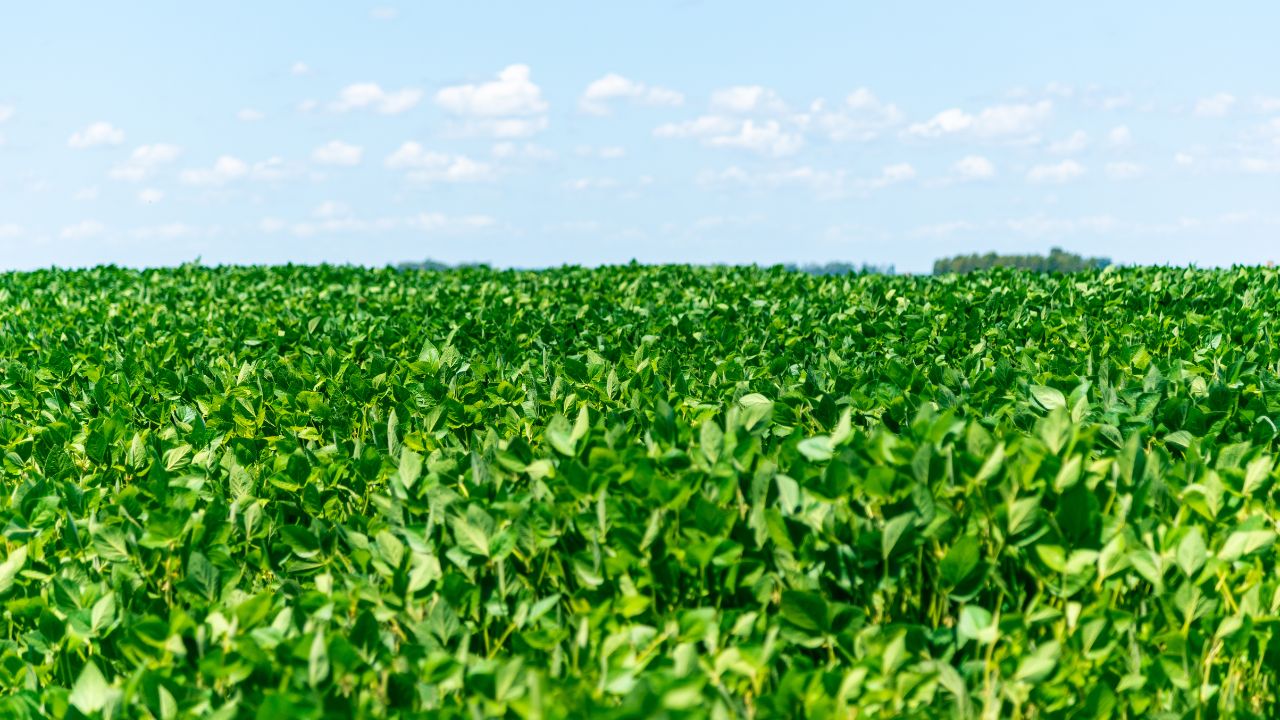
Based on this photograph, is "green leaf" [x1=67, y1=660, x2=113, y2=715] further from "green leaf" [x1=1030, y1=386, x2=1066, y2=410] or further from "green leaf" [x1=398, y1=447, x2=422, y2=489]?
"green leaf" [x1=1030, y1=386, x2=1066, y2=410]

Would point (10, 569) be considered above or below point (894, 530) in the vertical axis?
below

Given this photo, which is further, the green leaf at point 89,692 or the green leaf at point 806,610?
the green leaf at point 806,610

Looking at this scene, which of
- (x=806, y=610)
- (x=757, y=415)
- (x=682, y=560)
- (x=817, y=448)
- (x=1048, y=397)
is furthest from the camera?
(x=1048, y=397)

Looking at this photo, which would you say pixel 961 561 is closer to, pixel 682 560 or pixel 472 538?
pixel 682 560

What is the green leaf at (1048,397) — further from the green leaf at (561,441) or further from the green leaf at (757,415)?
the green leaf at (561,441)

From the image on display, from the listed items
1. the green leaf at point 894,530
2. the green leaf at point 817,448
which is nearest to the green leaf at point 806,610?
the green leaf at point 894,530

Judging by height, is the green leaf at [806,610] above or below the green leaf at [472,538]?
below

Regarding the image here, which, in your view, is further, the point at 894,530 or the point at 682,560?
the point at 682,560

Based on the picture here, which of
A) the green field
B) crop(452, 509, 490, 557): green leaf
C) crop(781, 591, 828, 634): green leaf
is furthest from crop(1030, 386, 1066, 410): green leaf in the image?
crop(452, 509, 490, 557): green leaf

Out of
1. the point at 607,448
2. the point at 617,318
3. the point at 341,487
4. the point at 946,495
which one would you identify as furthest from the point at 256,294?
the point at 946,495

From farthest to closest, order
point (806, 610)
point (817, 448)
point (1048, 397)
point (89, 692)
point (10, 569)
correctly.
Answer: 1. point (1048, 397)
2. point (10, 569)
3. point (817, 448)
4. point (806, 610)
5. point (89, 692)

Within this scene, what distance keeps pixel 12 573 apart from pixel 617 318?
5.46 metres

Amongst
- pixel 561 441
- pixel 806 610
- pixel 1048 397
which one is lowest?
pixel 806 610

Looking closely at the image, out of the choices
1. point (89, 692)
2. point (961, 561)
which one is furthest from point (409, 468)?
point (961, 561)
